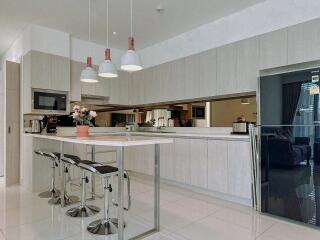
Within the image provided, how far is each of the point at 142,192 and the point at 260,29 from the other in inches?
117

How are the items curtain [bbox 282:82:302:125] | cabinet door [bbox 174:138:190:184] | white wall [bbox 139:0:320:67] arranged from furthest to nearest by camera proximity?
cabinet door [bbox 174:138:190:184] → white wall [bbox 139:0:320:67] → curtain [bbox 282:82:302:125]

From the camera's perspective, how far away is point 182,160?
12.2 ft

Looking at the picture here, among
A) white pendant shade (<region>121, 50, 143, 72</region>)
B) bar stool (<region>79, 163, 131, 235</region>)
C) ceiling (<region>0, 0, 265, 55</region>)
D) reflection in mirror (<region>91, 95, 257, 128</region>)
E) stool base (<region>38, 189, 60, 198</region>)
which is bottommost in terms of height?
stool base (<region>38, 189, 60, 198</region>)

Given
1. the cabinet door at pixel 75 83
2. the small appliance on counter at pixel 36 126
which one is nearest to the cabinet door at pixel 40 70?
the cabinet door at pixel 75 83

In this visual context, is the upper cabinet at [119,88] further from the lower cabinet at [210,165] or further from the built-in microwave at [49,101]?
the lower cabinet at [210,165]

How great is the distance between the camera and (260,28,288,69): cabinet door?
9.37 feet

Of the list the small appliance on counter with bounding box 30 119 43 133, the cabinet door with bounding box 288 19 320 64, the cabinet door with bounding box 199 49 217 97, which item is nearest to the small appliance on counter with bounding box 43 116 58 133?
the small appliance on counter with bounding box 30 119 43 133

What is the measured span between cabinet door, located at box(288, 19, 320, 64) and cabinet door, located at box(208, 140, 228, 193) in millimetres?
1383

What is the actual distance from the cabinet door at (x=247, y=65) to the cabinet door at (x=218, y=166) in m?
0.88

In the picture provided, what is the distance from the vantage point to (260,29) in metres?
3.16

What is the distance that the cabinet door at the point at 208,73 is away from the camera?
367 centimetres

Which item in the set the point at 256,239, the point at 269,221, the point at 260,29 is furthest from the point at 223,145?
the point at 260,29

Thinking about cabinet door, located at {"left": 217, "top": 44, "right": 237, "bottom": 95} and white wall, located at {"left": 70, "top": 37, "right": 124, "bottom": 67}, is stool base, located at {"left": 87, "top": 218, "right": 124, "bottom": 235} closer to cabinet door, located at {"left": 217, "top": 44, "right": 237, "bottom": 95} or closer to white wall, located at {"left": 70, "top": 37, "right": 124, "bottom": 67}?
cabinet door, located at {"left": 217, "top": 44, "right": 237, "bottom": 95}

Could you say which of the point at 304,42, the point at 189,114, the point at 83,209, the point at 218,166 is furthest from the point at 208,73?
the point at 83,209
